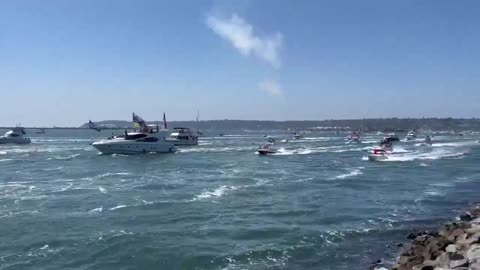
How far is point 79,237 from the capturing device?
2414 centimetres

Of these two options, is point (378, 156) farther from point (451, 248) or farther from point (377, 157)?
point (451, 248)

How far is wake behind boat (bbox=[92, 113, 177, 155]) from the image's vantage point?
76750 mm

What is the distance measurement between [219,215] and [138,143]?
5171cm

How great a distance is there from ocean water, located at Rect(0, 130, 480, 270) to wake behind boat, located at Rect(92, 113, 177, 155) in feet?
76.6

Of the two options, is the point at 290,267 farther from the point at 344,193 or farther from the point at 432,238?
the point at 344,193

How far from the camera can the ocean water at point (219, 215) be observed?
21156mm

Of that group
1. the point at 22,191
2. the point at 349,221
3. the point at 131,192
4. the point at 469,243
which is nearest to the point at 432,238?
the point at 469,243

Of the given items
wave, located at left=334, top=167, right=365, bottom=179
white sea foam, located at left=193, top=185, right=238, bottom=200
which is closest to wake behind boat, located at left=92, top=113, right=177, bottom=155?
wave, located at left=334, top=167, right=365, bottom=179

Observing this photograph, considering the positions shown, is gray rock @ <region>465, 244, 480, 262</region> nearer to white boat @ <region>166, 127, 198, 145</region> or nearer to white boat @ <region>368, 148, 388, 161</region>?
white boat @ <region>368, 148, 388, 161</region>

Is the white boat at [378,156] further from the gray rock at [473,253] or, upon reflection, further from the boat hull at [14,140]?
the boat hull at [14,140]

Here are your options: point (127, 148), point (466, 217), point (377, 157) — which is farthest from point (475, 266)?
point (127, 148)

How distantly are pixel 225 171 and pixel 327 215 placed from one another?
24596 millimetres

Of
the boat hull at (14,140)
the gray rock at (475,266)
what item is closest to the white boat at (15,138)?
the boat hull at (14,140)

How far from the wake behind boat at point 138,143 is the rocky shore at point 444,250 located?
58.9 meters
